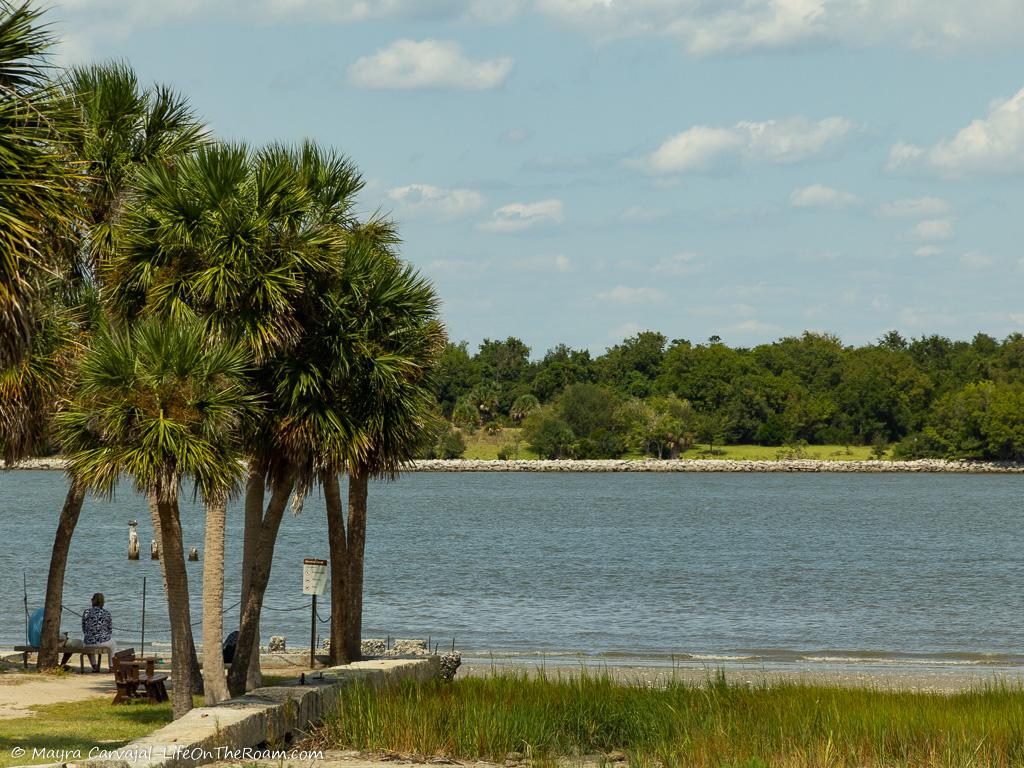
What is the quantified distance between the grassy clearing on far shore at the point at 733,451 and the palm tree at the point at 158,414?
15196cm

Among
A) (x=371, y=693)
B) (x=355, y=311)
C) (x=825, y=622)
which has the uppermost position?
(x=355, y=311)

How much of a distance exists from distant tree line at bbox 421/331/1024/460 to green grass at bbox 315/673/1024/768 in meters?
144

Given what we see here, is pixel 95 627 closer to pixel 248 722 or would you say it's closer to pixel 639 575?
pixel 248 722

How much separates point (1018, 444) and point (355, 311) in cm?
15860

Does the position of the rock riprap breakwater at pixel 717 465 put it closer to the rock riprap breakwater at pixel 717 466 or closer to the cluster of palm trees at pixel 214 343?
the rock riprap breakwater at pixel 717 466

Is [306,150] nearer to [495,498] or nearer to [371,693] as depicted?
[371,693]

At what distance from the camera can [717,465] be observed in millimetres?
168125

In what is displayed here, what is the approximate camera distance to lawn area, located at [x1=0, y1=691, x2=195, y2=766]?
609 inches

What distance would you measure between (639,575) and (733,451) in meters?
119

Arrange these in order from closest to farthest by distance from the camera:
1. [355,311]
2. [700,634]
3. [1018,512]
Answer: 1. [355,311]
2. [700,634]
3. [1018,512]

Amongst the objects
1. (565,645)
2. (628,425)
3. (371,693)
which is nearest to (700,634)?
(565,645)

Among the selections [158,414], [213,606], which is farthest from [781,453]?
[158,414]

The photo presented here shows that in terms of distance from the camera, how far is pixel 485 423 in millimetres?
174375

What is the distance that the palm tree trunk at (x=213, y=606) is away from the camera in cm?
1838
